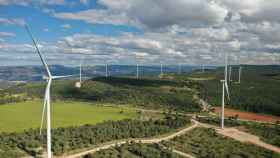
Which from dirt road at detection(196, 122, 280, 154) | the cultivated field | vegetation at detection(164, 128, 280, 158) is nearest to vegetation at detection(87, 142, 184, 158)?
vegetation at detection(164, 128, 280, 158)

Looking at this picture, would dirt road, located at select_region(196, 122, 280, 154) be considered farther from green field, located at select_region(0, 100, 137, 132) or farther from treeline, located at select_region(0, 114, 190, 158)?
green field, located at select_region(0, 100, 137, 132)

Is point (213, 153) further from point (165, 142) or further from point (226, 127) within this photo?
point (226, 127)

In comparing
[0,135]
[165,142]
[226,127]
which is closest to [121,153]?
[165,142]

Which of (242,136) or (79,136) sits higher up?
(79,136)

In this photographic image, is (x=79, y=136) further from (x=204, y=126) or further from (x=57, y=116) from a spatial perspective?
(x=204, y=126)

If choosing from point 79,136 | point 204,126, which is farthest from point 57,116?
point 204,126
